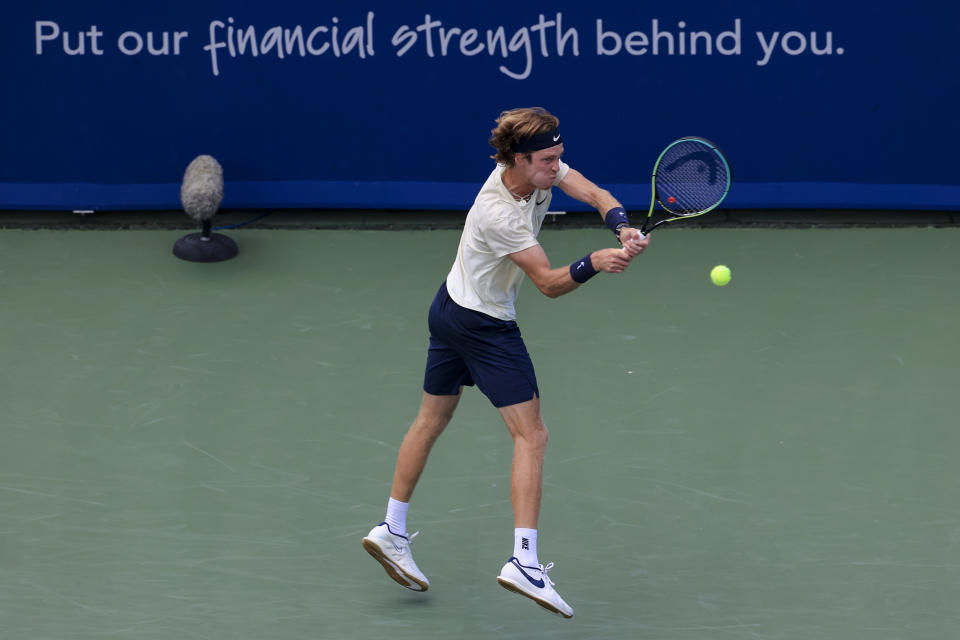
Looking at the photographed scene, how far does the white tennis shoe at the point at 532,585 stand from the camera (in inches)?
183

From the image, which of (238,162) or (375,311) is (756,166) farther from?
(238,162)

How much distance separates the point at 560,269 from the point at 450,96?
3.99 m

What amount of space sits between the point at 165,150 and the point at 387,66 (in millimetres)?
1456

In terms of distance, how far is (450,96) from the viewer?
27.6 feet

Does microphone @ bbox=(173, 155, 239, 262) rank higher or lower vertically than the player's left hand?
higher

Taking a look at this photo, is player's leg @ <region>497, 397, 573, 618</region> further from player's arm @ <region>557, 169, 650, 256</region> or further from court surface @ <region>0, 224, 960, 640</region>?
player's arm @ <region>557, 169, 650, 256</region>

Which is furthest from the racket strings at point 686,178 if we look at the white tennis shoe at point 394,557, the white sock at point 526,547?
the white tennis shoe at point 394,557

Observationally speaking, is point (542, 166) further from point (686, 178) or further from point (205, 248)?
point (205, 248)

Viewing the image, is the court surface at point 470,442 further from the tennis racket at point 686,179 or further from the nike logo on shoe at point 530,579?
the tennis racket at point 686,179

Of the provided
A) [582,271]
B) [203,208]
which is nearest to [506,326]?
[582,271]

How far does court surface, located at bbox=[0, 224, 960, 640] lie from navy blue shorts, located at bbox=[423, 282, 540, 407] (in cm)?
74

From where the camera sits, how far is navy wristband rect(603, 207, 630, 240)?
488 centimetres

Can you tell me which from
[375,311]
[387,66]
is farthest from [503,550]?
[387,66]

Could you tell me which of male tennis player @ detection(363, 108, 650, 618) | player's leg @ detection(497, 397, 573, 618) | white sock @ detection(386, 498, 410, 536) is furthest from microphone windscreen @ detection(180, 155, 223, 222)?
player's leg @ detection(497, 397, 573, 618)
